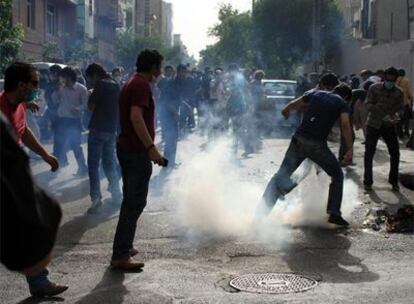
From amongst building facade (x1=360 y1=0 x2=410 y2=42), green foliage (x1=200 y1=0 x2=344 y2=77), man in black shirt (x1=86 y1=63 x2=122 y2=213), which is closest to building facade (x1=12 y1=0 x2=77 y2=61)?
green foliage (x1=200 y1=0 x2=344 y2=77)

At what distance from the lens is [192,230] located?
7.23 meters

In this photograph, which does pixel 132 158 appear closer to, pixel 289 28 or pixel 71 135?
pixel 71 135

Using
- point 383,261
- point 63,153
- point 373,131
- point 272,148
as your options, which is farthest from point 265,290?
point 272,148

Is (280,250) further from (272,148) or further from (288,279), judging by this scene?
(272,148)

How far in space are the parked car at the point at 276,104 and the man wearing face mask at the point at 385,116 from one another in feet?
26.7

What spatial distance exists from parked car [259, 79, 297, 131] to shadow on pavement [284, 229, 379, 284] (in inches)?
443

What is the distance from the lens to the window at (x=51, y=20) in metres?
35.8

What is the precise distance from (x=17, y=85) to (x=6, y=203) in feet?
10.7

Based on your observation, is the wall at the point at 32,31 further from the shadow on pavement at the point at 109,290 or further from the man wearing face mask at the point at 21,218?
the man wearing face mask at the point at 21,218

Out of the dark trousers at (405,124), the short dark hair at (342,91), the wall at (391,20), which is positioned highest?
the wall at (391,20)

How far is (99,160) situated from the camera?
8.47 meters

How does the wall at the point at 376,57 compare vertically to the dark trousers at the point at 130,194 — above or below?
above

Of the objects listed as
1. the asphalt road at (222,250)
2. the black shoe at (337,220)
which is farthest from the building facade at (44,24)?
the black shoe at (337,220)

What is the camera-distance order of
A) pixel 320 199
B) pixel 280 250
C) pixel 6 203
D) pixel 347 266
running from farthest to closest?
pixel 320 199, pixel 280 250, pixel 347 266, pixel 6 203
